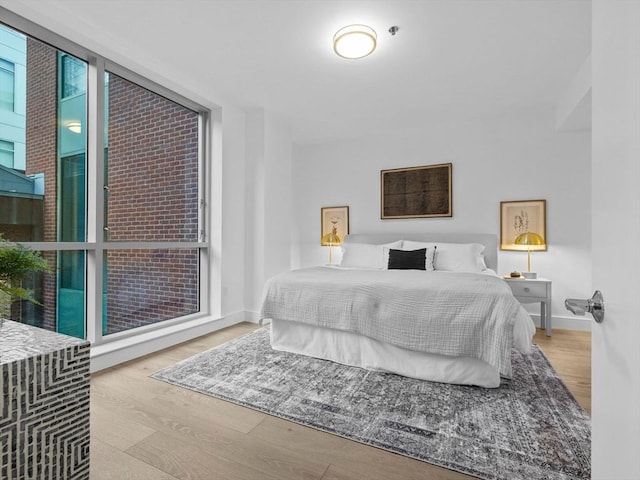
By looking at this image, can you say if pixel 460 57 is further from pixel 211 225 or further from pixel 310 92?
pixel 211 225

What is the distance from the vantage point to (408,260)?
3768 millimetres

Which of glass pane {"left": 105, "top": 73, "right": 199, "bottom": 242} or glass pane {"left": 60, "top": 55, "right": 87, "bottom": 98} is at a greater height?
glass pane {"left": 60, "top": 55, "right": 87, "bottom": 98}

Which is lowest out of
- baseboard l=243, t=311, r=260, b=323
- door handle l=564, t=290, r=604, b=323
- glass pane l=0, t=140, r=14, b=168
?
baseboard l=243, t=311, r=260, b=323

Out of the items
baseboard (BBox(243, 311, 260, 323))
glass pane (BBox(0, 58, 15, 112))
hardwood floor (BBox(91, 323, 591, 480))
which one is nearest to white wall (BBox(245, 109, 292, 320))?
baseboard (BBox(243, 311, 260, 323))

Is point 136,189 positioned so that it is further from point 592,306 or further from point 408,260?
point 592,306

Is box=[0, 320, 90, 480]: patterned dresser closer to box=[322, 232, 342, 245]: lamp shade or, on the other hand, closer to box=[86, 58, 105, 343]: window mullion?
box=[86, 58, 105, 343]: window mullion

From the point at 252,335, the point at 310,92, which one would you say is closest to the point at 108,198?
the point at 252,335

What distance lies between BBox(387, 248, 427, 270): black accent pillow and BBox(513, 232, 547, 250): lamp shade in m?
1.08

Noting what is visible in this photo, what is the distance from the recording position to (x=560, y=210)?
3.86 metres

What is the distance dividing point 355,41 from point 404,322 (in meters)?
2.10

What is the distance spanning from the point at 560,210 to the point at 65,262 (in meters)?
4.95

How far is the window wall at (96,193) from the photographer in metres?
2.44

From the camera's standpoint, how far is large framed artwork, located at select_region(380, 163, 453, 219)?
173 inches

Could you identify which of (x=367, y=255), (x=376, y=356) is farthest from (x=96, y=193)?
(x=367, y=255)
